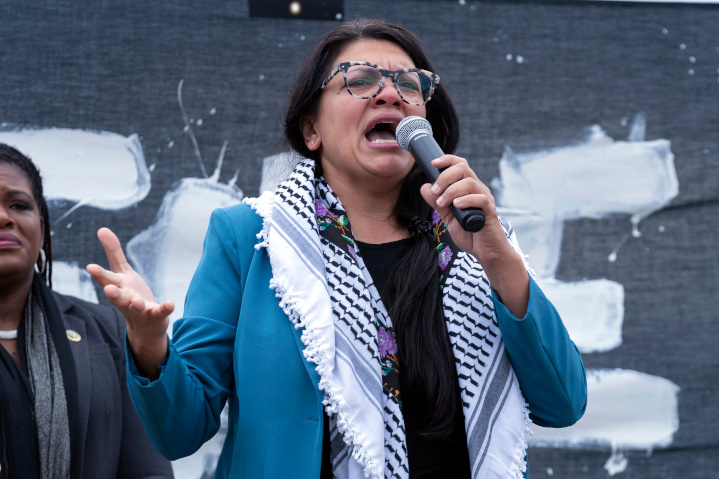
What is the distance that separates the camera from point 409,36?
1836 mm

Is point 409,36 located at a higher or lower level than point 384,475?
higher

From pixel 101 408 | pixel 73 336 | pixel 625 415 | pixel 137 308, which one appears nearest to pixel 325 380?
pixel 137 308

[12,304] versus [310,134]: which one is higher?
[310,134]

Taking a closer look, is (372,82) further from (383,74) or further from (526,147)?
(526,147)

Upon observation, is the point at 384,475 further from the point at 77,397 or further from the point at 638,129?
the point at 638,129

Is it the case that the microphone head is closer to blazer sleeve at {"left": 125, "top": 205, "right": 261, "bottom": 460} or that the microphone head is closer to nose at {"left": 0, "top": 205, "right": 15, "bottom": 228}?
blazer sleeve at {"left": 125, "top": 205, "right": 261, "bottom": 460}

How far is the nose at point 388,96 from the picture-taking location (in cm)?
166

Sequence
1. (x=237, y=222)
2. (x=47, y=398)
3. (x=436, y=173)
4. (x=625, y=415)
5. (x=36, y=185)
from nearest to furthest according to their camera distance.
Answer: (x=436, y=173)
(x=237, y=222)
(x=47, y=398)
(x=36, y=185)
(x=625, y=415)

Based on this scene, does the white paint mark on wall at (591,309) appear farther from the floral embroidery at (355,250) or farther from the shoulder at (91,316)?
the shoulder at (91,316)

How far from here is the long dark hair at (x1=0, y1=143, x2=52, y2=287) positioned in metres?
2.34

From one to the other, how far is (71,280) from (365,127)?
143cm

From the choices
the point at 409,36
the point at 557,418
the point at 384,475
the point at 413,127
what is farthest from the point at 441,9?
the point at 384,475

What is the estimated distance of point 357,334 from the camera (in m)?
1.47

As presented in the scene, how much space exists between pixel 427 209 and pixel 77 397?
121 centimetres
